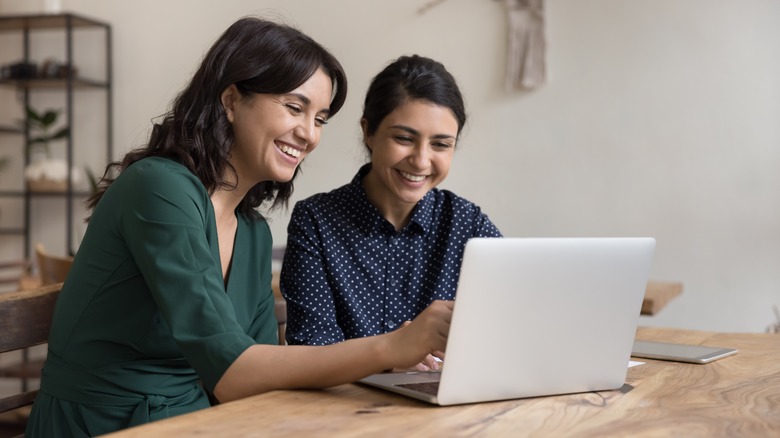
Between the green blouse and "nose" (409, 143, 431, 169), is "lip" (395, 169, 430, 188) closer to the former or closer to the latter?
"nose" (409, 143, 431, 169)

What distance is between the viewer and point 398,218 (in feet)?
6.12

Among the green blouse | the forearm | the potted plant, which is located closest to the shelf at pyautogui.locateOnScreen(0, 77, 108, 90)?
the potted plant

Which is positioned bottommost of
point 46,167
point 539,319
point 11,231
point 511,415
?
point 11,231

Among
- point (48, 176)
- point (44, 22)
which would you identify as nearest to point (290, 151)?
point (48, 176)

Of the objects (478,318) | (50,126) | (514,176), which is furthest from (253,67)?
(50,126)

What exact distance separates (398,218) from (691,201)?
7.29 ft

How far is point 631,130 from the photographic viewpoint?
3.76 metres

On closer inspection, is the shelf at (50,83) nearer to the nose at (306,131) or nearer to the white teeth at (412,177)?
the white teeth at (412,177)

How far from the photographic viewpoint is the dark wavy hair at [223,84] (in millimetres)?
1409

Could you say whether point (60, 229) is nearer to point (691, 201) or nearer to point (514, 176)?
point (514, 176)

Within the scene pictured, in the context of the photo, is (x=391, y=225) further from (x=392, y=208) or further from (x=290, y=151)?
(x=290, y=151)

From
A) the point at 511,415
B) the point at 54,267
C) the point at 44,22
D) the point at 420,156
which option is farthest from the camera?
the point at 44,22

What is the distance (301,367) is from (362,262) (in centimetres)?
72

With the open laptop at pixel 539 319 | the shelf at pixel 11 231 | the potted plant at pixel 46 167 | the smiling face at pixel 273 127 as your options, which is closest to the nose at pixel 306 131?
the smiling face at pixel 273 127
